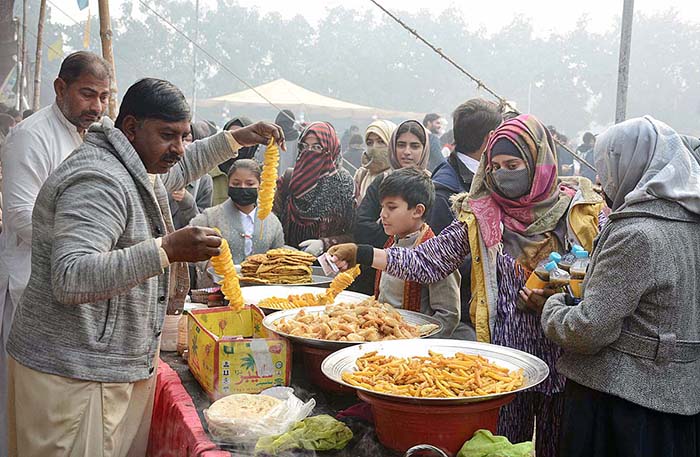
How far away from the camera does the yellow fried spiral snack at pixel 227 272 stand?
2055 millimetres

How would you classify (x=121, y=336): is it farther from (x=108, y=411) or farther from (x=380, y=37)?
(x=380, y=37)

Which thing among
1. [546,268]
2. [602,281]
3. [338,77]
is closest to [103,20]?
[546,268]

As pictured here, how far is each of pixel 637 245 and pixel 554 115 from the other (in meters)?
35.6

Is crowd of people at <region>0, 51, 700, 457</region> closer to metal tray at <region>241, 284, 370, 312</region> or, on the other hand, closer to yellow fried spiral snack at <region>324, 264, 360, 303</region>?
yellow fried spiral snack at <region>324, 264, 360, 303</region>

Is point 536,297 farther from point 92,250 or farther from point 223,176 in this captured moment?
point 223,176

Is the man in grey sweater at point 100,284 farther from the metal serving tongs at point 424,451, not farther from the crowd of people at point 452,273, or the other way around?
the metal serving tongs at point 424,451

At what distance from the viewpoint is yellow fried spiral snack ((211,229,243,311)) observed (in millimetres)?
2055

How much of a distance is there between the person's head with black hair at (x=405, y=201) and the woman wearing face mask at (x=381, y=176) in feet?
3.25

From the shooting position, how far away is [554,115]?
35469mm

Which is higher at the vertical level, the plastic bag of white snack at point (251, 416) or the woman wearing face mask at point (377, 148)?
the woman wearing face mask at point (377, 148)

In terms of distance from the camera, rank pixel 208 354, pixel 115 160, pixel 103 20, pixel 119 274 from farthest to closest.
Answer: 1. pixel 103 20
2. pixel 208 354
3. pixel 115 160
4. pixel 119 274

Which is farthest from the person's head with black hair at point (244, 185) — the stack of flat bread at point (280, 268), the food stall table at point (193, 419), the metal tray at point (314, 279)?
the food stall table at point (193, 419)

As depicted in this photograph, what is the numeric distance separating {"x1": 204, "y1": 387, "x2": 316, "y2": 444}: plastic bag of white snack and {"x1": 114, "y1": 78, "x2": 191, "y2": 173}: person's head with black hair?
2.66 ft

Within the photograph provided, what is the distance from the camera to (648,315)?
2.01 meters
